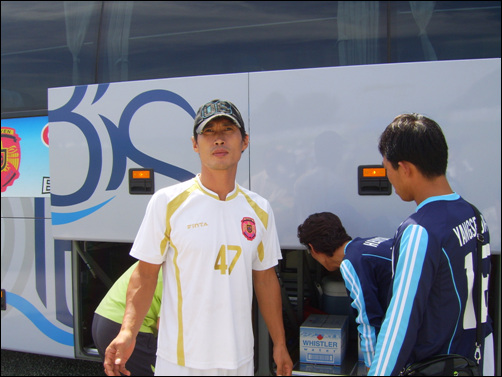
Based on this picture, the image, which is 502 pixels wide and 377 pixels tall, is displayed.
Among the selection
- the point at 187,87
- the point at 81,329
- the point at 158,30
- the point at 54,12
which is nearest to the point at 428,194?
the point at 187,87

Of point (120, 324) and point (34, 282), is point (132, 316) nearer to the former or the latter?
point (120, 324)

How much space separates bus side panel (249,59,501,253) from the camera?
95.0 inches

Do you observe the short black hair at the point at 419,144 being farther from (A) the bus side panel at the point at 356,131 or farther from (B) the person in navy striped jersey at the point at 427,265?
(A) the bus side panel at the point at 356,131

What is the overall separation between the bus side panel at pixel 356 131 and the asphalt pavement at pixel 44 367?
2.42 m

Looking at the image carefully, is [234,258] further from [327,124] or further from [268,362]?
[268,362]

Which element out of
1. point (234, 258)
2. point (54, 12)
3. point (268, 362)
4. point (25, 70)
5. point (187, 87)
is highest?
point (54, 12)

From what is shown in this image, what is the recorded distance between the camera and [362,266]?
2139 mm

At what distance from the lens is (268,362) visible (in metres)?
2.83

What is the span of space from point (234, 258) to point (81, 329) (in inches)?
79.6

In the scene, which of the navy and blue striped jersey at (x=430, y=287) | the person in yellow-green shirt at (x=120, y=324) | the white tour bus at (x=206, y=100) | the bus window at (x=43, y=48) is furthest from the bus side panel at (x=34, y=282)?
the navy and blue striped jersey at (x=430, y=287)

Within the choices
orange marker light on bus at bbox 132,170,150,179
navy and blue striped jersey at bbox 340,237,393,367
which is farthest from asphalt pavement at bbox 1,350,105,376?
navy and blue striped jersey at bbox 340,237,393,367

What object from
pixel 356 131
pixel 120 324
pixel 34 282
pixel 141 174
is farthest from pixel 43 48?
pixel 356 131

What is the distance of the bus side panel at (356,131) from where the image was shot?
241cm

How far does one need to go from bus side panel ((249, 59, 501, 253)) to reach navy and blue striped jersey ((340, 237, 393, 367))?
39 cm
